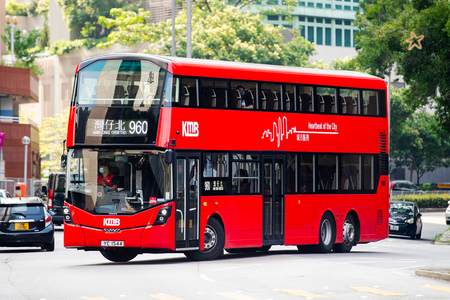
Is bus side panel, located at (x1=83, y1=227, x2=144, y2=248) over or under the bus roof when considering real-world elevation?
under

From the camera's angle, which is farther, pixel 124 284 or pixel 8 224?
pixel 8 224

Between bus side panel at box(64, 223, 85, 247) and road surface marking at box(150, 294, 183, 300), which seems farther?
bus side panel at box(64, 223, 85, 247)

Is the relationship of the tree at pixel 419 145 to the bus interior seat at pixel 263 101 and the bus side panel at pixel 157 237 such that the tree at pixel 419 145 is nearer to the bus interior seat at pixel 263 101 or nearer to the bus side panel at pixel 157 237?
the bus interior seat at pixel 263 101

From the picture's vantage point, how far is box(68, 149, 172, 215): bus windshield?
1948cm

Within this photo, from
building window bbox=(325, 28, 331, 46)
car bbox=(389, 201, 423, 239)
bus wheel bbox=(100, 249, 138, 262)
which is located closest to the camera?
bus wheel bbox=(100, 249, 138, 262)

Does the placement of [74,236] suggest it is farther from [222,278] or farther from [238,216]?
[222,278]

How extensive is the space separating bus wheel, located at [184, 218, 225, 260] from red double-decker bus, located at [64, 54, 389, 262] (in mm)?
27

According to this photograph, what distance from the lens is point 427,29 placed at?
3241 cm

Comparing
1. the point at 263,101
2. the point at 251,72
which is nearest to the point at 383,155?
the point at 263,101

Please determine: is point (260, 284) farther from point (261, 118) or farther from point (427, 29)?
point (427, 29)

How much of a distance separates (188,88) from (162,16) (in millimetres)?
68973

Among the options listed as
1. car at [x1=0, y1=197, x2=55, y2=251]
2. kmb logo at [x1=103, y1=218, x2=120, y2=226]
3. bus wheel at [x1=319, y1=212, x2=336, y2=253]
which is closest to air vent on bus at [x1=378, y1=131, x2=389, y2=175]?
bus wheel at [x1=319, y1=212, x2=336, y2=253]

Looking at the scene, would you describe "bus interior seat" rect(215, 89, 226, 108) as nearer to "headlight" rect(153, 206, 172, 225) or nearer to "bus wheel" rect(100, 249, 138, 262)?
"headlight" rect(153, 206, 172, 225)

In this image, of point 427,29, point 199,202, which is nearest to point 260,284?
point 199,202
